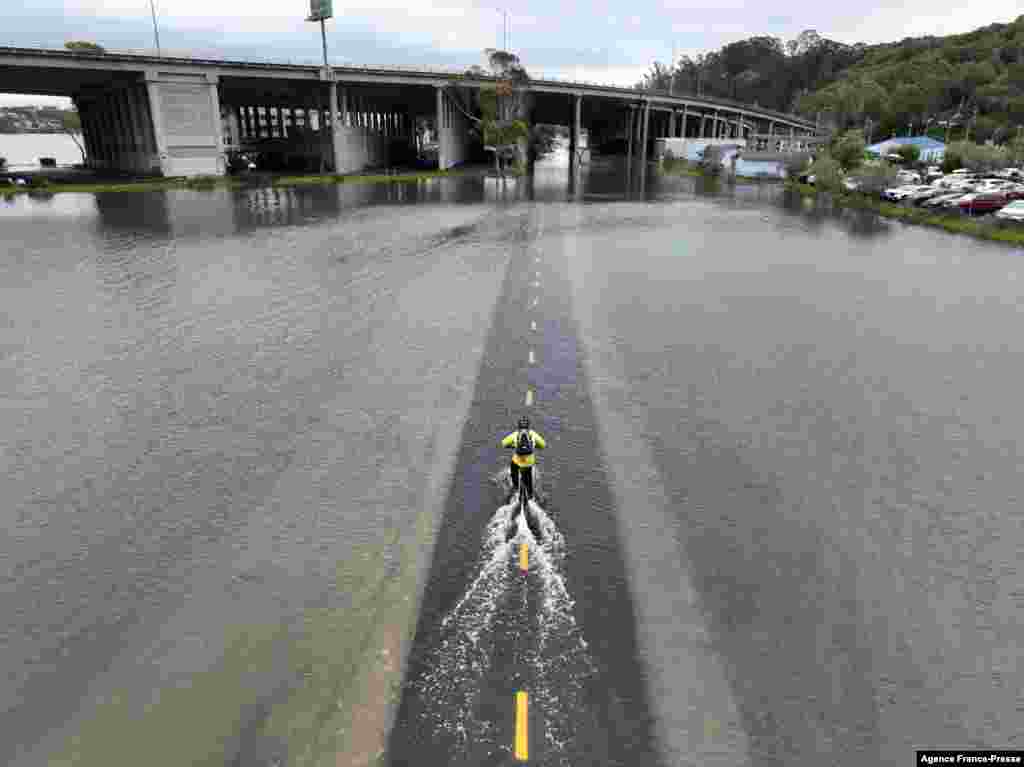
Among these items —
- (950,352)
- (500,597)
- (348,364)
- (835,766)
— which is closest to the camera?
(835,766)

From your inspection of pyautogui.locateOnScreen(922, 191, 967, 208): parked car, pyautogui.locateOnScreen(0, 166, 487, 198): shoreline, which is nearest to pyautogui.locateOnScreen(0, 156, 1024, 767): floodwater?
pyautogui.locateOnScreen(922, 191, 967, 208): parked car

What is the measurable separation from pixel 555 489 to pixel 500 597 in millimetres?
4078

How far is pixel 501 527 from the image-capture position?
14211 mm

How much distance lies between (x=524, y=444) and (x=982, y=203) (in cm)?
5976

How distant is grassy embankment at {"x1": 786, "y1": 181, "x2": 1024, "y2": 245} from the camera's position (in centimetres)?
4744

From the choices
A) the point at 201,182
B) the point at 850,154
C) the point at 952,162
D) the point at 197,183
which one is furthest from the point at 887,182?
the point at 197,183

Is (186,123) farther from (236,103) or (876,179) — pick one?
(876,179)

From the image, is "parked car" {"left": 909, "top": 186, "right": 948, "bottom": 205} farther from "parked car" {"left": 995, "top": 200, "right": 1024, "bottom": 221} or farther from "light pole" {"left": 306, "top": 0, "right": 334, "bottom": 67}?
"light pole" {"left": 306, "top": 0, "right": 334, "bottom": 67}

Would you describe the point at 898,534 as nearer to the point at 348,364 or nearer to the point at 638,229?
the point at 348,364

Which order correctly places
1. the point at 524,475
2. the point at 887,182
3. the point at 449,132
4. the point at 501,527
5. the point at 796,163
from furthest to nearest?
the point at 449,132 < the point at 796,163 < the point at 887,182 < the point at 524,475 < the point at 501,527

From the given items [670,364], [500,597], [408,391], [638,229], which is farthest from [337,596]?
[638,229]

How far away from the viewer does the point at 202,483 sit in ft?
52.2

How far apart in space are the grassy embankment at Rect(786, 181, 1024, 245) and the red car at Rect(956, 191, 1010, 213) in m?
1.95

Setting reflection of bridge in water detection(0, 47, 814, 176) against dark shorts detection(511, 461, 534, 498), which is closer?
dark shorts detection(511, 461, 534, 498)
